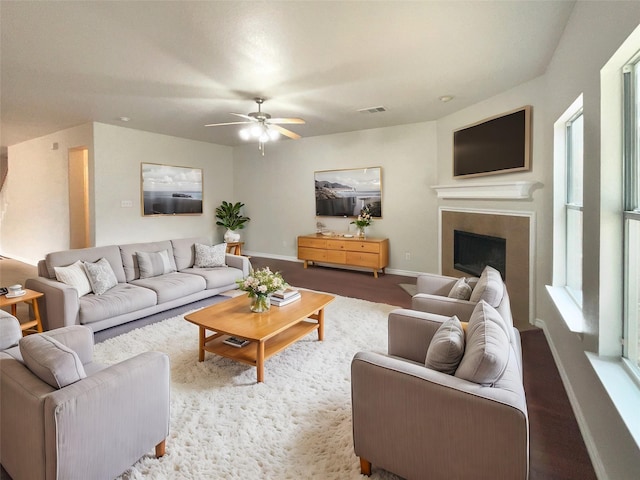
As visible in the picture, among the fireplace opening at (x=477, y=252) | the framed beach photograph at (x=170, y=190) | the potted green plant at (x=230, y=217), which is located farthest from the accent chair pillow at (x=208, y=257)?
the fireplace opening at (x=477, y=252)

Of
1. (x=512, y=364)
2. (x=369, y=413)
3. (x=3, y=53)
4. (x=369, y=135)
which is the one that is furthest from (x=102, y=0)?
(x=369, y=135)

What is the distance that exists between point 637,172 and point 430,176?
415cm

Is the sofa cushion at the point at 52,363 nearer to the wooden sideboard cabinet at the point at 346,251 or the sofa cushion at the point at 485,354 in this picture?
the sofa cushion at the point at 485,354

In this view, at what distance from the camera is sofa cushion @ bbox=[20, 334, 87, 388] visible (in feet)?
4.93

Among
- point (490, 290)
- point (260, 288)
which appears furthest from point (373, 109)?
point (490, 290)

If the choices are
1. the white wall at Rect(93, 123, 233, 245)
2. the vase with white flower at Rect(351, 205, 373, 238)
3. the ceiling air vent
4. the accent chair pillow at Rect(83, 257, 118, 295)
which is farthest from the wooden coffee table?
the white wall at Rect(93, 123, 233, 245)

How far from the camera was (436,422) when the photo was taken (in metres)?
1.44

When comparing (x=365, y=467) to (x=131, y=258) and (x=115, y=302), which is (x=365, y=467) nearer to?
(x=115, y=302)

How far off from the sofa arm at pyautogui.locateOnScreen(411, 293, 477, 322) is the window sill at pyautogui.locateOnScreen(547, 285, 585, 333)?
0.60 metres

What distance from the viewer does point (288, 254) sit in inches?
302

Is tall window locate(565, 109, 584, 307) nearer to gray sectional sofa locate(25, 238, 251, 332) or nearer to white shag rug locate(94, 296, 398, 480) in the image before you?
white shag rug locate(94, 296, 398, 480)

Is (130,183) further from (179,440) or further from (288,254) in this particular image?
(179,440)

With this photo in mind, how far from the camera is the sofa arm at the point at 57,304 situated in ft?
10.6

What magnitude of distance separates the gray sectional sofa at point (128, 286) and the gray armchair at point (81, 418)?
5.90 feet
